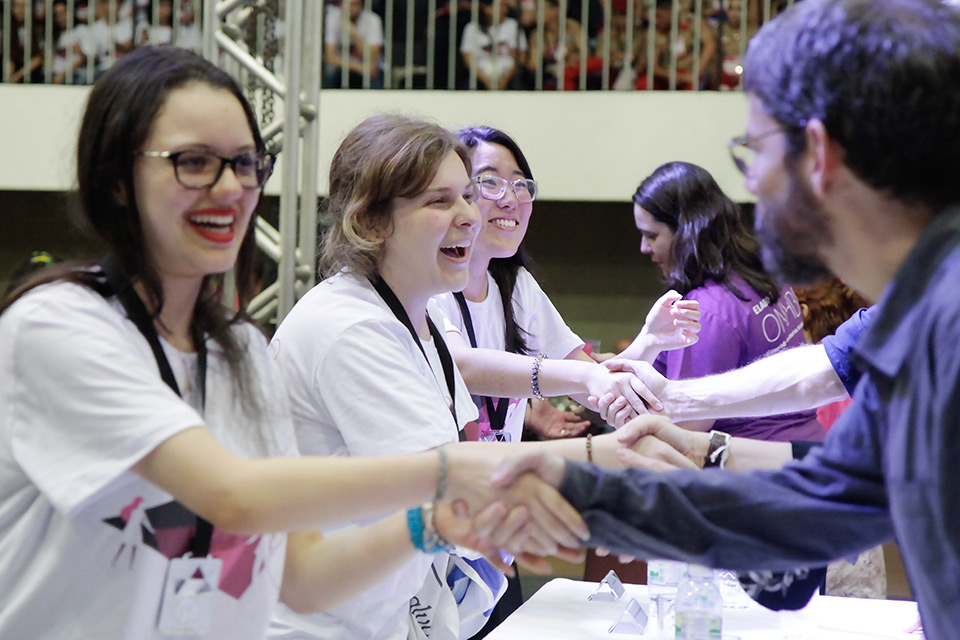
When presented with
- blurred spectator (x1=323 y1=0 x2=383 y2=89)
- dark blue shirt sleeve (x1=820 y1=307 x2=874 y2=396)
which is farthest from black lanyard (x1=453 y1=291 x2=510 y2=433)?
blurred spectator (x1=323 y1=0 x2=383 y2=89)

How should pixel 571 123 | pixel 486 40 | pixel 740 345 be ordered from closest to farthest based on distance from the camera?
pixel 740 345
pixel 571 123
pixel 486 40

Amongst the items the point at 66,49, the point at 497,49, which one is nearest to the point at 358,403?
the point at 497,49

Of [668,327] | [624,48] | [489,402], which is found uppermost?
[624,48]

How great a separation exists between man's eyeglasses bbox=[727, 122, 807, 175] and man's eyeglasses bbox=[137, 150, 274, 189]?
0.72 m

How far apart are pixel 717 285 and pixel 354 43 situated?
17.0 feet

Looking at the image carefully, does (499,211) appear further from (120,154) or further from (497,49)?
(497,49)

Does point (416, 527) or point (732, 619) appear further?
point (732, 619)

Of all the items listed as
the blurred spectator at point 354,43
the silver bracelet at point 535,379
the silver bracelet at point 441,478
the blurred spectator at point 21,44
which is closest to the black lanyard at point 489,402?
the silver bracelet at point 535,379

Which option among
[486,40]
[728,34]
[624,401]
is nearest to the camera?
[624,401]

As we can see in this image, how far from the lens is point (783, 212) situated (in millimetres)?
1289

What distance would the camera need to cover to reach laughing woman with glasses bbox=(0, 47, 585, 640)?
1.29 m

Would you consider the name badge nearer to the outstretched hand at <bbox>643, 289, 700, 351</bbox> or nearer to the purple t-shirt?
the outstretched hand at <bbox>643, 289, 700, 351</bbox>

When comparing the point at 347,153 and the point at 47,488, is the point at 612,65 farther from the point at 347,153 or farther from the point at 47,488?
the point at 47,488

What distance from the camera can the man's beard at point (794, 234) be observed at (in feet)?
4.09
